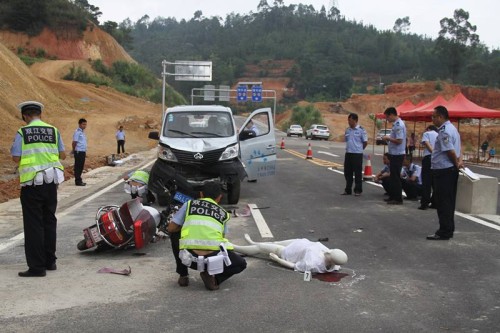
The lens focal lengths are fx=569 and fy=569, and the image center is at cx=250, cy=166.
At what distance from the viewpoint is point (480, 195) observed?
1044 cm

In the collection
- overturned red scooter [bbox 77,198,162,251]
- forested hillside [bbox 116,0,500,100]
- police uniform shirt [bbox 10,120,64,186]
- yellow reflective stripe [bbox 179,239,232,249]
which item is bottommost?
overturned red scooter [bbox 77,198,162,251]

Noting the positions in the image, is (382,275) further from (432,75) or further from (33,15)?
(432,75)

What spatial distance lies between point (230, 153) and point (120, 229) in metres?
4.30

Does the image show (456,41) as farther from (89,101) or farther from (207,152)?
(207,152)

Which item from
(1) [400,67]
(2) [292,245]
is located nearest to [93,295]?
(2) [292,245]

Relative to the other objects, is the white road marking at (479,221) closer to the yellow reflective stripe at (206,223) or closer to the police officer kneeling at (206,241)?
the police officer kneeling at (206,241)

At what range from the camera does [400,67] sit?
151000 mm

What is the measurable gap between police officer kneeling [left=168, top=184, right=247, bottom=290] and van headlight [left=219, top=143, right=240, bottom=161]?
16.9ft

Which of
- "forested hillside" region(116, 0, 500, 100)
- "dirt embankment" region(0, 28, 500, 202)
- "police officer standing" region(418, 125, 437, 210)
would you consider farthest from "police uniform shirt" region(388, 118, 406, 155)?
"forested hillside" region(116, 0, 500, 100)

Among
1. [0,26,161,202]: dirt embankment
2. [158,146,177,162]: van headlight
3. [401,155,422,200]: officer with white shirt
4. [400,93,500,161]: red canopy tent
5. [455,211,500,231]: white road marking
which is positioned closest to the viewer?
[455,211,500,231]: white road marking

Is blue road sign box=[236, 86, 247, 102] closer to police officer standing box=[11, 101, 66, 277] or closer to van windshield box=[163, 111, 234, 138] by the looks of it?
van windshield box=[163, 111, 234, 138]

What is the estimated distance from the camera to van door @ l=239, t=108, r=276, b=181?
42.4ft

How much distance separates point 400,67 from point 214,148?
486 ft

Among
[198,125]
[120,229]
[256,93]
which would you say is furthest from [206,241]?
[256,93]
